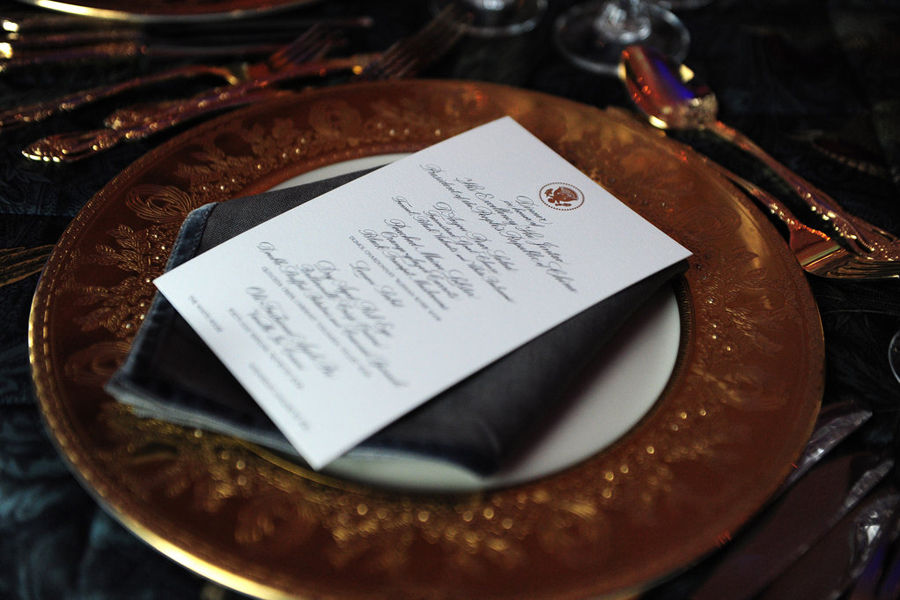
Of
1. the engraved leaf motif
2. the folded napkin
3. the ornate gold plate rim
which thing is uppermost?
the ornate gold plate rim

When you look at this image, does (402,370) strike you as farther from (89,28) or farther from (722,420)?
(89,28)

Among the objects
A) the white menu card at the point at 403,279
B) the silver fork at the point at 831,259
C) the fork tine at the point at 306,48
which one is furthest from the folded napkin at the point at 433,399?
the fork tine at the point at 306,48

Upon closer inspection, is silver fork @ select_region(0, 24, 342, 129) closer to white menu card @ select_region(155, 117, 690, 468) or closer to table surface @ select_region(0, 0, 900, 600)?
table surface @ select_region(0, 0, 900, 600)

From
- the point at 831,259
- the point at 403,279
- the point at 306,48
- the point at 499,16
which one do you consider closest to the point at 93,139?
the point at 306,48

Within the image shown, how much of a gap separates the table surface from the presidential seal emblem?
0.61 feet

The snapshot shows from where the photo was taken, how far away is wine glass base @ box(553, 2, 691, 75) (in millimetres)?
661

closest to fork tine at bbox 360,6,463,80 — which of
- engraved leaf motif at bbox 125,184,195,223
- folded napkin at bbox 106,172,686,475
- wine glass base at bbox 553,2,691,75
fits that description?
wine glass base at bbox 553,2,691,75

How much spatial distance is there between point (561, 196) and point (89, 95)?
0.40 meters

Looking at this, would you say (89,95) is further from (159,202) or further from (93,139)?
(159,202)

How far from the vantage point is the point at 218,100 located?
565mm

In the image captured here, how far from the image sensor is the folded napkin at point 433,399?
0.31 meters

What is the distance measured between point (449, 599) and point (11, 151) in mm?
476

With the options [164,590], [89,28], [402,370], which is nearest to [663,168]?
[402,370]

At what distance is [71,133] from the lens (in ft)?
1.76
